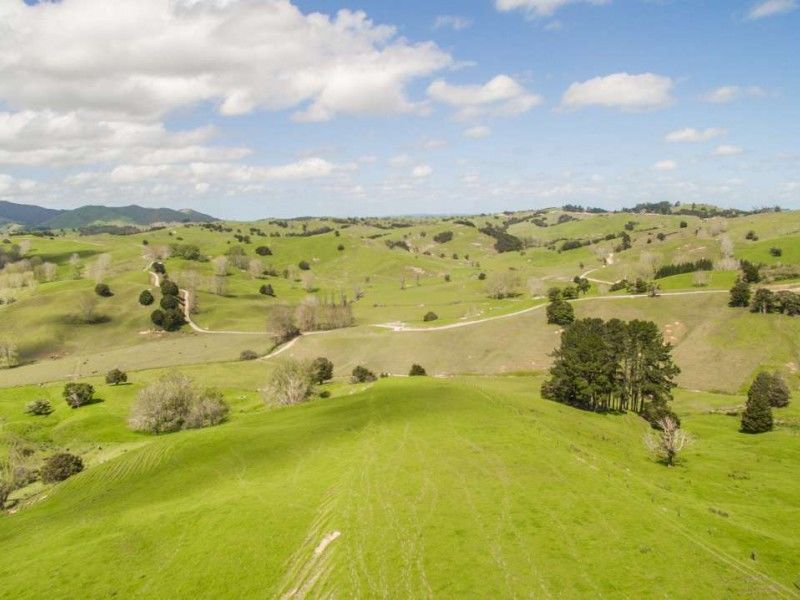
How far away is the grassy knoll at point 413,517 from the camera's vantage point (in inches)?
1088

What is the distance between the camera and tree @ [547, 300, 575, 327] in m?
136

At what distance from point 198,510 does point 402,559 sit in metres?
18.0

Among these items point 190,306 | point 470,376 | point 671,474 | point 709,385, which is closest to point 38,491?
point 671,474

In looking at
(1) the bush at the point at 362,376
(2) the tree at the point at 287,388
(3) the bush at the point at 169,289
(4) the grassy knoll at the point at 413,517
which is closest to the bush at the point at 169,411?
(2) the tree at the point at 287,388

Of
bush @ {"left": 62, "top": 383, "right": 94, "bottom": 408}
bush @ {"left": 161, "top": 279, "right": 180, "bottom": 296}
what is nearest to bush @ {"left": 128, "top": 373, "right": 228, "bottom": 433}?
bush @ {"left": 62, "top": 383, "right": 94, "bottom": 408}

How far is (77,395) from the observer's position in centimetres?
8894

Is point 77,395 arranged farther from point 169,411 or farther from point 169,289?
point 169,289

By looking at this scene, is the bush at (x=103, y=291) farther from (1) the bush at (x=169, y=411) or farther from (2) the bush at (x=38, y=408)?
(1) the bush at (x=169, y=411)

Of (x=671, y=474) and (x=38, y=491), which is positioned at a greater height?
(x=671, y=474)

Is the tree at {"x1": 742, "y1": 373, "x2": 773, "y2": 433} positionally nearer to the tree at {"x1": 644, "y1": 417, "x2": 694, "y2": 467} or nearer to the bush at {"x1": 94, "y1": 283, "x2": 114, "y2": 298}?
the tree at {"x1": 644, "y1": 417, "x2": 694, "y2": 467}

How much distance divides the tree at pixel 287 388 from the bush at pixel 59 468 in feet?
103

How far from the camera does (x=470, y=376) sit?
115 m

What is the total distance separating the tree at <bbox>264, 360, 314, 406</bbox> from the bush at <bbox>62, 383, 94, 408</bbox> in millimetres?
34057

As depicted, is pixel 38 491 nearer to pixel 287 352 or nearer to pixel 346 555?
pixel 346 555
